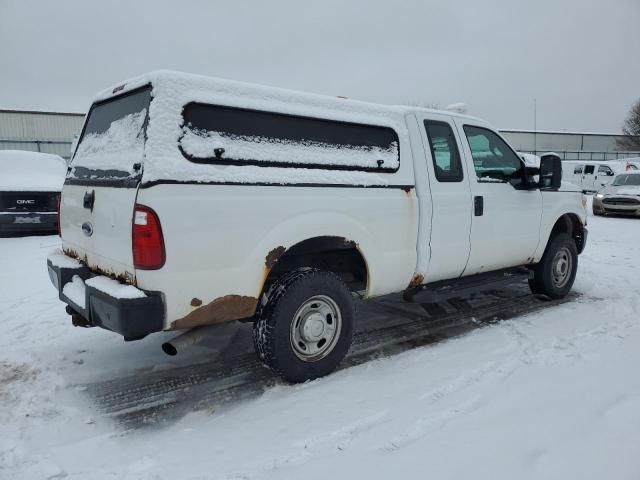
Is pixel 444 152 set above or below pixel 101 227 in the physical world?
above

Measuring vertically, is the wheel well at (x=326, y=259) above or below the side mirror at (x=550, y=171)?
below

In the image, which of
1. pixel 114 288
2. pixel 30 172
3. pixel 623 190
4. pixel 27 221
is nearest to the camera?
pixel 114 288

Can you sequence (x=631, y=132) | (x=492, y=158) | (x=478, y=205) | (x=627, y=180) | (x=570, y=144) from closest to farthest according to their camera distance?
(x=478, y=205)
(x=492, y=158)
(x=627, y=180)
(x=570, y=144)
(x=631, y=132)

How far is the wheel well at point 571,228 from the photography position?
5.82 m

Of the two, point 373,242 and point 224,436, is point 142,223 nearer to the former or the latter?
point 224,436

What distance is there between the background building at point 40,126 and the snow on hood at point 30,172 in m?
14.3

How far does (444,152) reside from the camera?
14.4 feet

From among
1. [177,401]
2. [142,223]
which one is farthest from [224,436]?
[142,223]

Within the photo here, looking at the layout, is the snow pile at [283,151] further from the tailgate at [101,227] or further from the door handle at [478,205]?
the door handle at [478,205]

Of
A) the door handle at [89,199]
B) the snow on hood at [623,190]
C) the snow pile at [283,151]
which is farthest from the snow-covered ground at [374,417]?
the snow on hood at [623,190]

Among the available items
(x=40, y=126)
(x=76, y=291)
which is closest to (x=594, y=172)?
(x=76, y=291)

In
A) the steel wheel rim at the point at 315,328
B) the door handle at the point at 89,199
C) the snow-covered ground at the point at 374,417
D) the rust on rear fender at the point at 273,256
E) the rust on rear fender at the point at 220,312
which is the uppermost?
the door handle at the point at 89,199

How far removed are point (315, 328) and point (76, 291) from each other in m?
1.68

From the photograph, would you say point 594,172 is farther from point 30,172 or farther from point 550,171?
point 30,172
